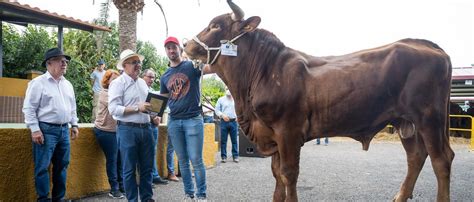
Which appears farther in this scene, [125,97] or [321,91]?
[125,97]

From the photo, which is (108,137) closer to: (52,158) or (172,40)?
(52,158)

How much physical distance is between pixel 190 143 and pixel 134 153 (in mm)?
689

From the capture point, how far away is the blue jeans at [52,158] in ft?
15.5

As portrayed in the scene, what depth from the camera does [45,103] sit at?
4.86 meters

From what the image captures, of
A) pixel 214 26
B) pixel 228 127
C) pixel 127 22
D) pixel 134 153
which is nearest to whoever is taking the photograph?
pixel 214 26

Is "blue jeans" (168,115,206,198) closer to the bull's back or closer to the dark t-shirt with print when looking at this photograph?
the dark t-shirt with print

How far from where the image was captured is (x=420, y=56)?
4078mm

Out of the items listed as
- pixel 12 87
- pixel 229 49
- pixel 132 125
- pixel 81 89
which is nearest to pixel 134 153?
pixel 132 125

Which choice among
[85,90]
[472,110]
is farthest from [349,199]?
[472,110]

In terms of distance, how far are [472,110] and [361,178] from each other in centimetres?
1637

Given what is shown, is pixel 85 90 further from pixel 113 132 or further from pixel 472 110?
pixel 472 110

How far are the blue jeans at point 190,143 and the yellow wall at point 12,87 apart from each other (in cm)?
734

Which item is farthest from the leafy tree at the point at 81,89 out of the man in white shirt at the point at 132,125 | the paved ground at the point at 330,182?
the man in white shirt at the point at 132,125

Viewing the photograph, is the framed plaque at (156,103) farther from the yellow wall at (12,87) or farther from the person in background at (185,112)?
the yellow wall at (12,87)
